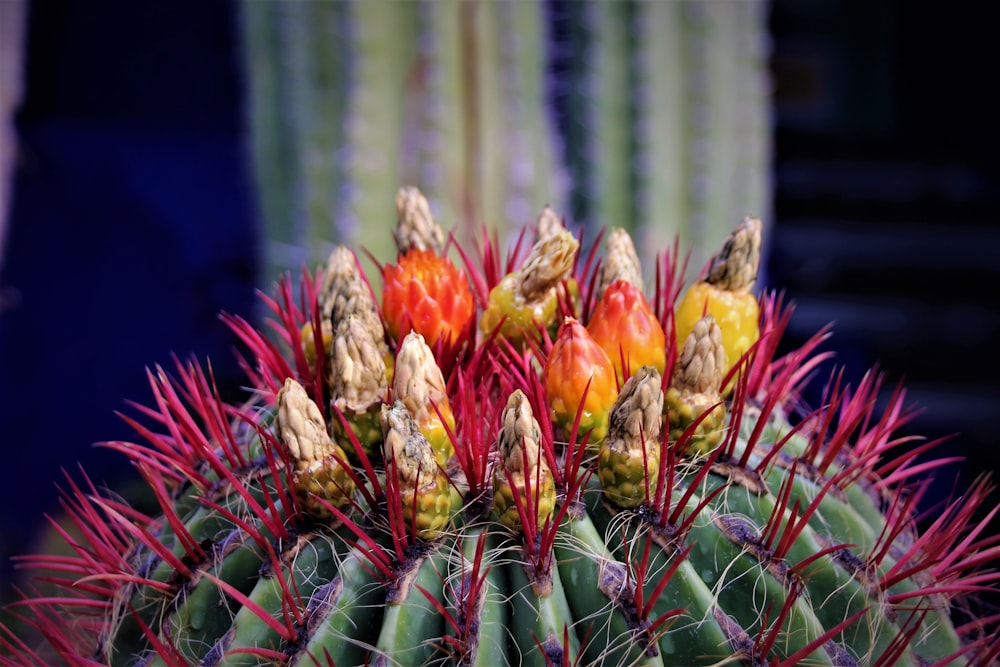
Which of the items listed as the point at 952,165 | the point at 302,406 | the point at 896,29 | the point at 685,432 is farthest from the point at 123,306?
the point at 896,29

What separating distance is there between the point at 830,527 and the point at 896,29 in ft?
7.27

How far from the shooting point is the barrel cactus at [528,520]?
0.42 metres

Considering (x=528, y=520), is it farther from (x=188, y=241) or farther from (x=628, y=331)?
(x=188, y=241)

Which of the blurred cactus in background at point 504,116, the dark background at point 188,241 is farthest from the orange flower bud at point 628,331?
the dark background at point 188,241

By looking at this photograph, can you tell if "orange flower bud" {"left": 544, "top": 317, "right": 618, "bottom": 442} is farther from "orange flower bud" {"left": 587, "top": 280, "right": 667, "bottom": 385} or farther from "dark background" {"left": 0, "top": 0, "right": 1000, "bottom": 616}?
"dark background" {"left": 0, "top": 0, "right": 1000, "bottom": 616}

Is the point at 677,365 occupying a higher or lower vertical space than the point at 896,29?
lower

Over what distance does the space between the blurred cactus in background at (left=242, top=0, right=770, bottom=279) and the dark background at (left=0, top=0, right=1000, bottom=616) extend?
14.9 inches

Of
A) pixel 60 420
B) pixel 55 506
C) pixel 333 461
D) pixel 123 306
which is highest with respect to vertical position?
pixel 333 461

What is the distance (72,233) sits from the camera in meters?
1.69

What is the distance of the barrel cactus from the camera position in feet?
1.39

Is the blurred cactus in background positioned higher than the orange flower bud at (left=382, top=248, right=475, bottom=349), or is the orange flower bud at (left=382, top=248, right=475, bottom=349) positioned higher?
the blurred cactus in background

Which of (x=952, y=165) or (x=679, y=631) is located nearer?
(x=679, y=631)

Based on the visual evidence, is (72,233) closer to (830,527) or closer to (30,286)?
(30,286)

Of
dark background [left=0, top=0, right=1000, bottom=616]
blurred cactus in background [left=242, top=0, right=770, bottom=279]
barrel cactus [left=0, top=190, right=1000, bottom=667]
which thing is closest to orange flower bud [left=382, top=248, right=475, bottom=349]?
barrel cactus [left=0, top=190, right=1000, bottom=667]
